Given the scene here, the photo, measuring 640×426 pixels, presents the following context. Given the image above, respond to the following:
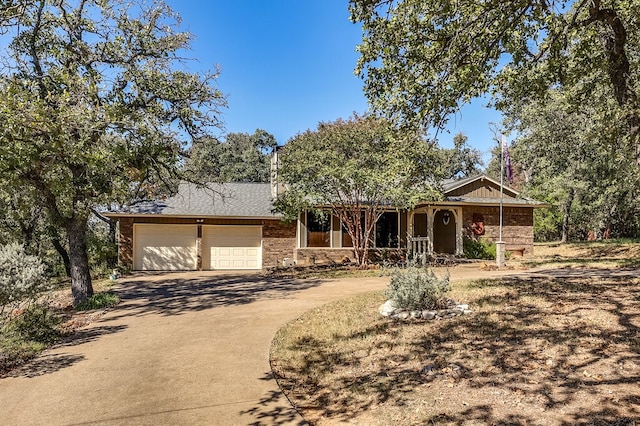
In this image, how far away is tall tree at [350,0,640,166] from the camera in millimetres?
6699

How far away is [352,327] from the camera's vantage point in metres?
7.09

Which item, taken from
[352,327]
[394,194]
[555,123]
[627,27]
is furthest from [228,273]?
[555,123]

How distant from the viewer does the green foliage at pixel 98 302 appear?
32.7 ft

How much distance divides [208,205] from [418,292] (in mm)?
14252

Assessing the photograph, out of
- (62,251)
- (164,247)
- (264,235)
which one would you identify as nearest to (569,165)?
(264,235)

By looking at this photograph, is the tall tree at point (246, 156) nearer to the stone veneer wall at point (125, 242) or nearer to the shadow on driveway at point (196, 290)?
the stone veneer wall at point (125, 242)

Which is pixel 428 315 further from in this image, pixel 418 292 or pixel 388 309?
pixel 388 309

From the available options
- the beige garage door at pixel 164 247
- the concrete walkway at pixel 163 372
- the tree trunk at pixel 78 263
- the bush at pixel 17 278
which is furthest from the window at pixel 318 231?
the bush at pixel 17 278

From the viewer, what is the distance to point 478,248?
65.6 ft

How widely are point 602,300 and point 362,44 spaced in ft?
19.0

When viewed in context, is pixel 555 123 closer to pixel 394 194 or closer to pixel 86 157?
pixel 394 194

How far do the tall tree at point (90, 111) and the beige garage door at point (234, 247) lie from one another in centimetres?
785

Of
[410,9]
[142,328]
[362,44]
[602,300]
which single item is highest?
[410,9]

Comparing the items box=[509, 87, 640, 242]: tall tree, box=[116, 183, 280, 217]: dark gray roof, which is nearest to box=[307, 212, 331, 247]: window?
box=[116, 183, 280, 217]: dark gray roof
